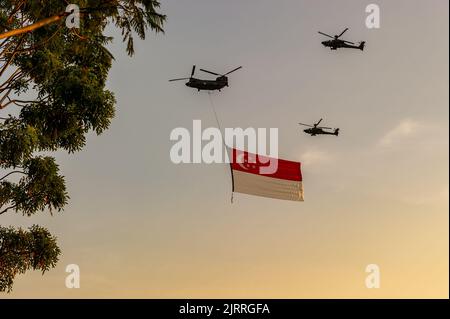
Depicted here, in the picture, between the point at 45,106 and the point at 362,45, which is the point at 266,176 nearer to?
the point at 45,106

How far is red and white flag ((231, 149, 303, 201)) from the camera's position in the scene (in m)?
28.2

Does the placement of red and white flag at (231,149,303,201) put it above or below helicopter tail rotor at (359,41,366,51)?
below

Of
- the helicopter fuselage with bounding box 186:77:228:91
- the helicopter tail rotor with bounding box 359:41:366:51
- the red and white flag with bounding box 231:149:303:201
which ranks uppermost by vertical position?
the helicopter tail rotor with bounding box 359:41:366:51

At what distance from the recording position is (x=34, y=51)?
2408 cm

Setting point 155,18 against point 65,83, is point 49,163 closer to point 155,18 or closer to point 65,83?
point 65,83

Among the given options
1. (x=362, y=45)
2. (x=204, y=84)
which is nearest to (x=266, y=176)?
(x=204, y=84)

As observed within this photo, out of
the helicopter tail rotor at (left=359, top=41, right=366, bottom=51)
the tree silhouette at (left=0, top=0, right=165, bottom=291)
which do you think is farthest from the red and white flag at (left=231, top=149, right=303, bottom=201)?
the helicopter tail rotor at (left=359, top=41, right=366, bottom=51)

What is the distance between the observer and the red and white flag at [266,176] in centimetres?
2817

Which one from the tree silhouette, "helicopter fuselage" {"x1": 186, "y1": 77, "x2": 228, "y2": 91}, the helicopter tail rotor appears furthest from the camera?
the helicopter tail rotor

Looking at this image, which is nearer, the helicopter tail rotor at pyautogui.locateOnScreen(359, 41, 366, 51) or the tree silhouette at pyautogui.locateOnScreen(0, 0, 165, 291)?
the tree silhouette at pyautogui.locateOnScreen(0, 0, 165, 291)

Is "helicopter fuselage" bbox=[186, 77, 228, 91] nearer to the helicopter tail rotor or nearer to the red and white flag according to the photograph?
the red and white flag

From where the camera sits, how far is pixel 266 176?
29.9 m

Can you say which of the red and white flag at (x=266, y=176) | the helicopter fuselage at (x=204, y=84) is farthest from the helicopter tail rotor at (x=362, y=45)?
the red and white flag at (x=266, y=176)
